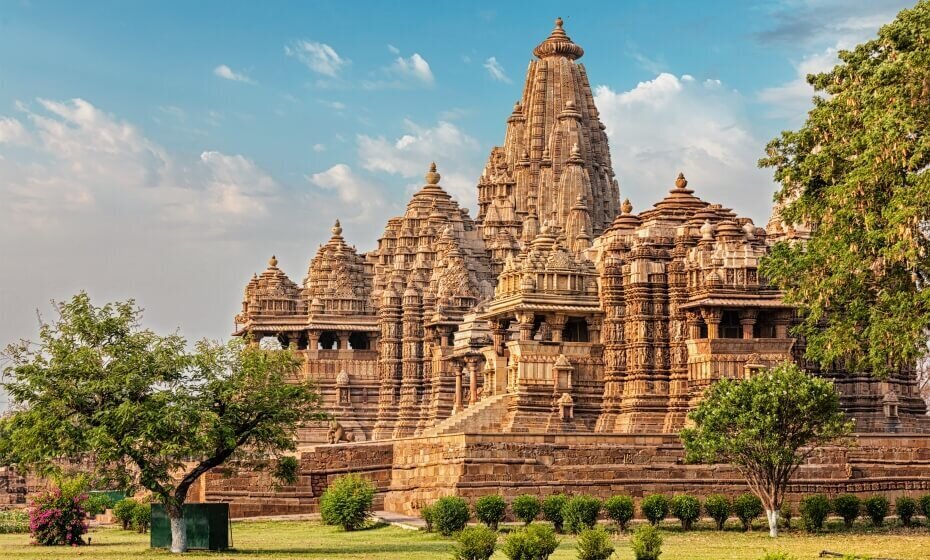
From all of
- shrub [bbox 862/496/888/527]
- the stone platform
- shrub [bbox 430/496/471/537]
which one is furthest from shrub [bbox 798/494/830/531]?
shrub [bbox 430/496/471/537]

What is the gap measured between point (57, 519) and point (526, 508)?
10351 mm

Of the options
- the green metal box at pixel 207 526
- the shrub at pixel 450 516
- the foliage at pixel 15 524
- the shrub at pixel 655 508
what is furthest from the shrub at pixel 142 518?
the shrub at pixel 655 508

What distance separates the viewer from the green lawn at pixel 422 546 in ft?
109

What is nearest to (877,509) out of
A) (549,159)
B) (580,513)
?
(580,513)

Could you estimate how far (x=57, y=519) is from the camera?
127 ft

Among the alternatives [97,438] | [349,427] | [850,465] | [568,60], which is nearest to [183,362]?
[97,438]

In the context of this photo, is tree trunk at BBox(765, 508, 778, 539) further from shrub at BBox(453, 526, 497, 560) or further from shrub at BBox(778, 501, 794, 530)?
shrub at BBox(453, 526, 497, 560)

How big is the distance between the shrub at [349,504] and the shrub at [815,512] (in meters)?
10.4

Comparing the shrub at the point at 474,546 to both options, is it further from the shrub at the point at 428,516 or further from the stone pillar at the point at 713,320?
the stone pillar at the point at 713,320

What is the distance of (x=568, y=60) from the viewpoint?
80938 millimetres

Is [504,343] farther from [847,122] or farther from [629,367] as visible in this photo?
[847,122]

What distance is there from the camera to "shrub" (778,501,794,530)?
39.7 metres

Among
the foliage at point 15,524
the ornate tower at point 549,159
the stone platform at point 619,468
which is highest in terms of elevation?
the ornate tower at point 549,159

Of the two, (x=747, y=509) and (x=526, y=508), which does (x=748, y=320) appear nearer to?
(x=747, y=509)
